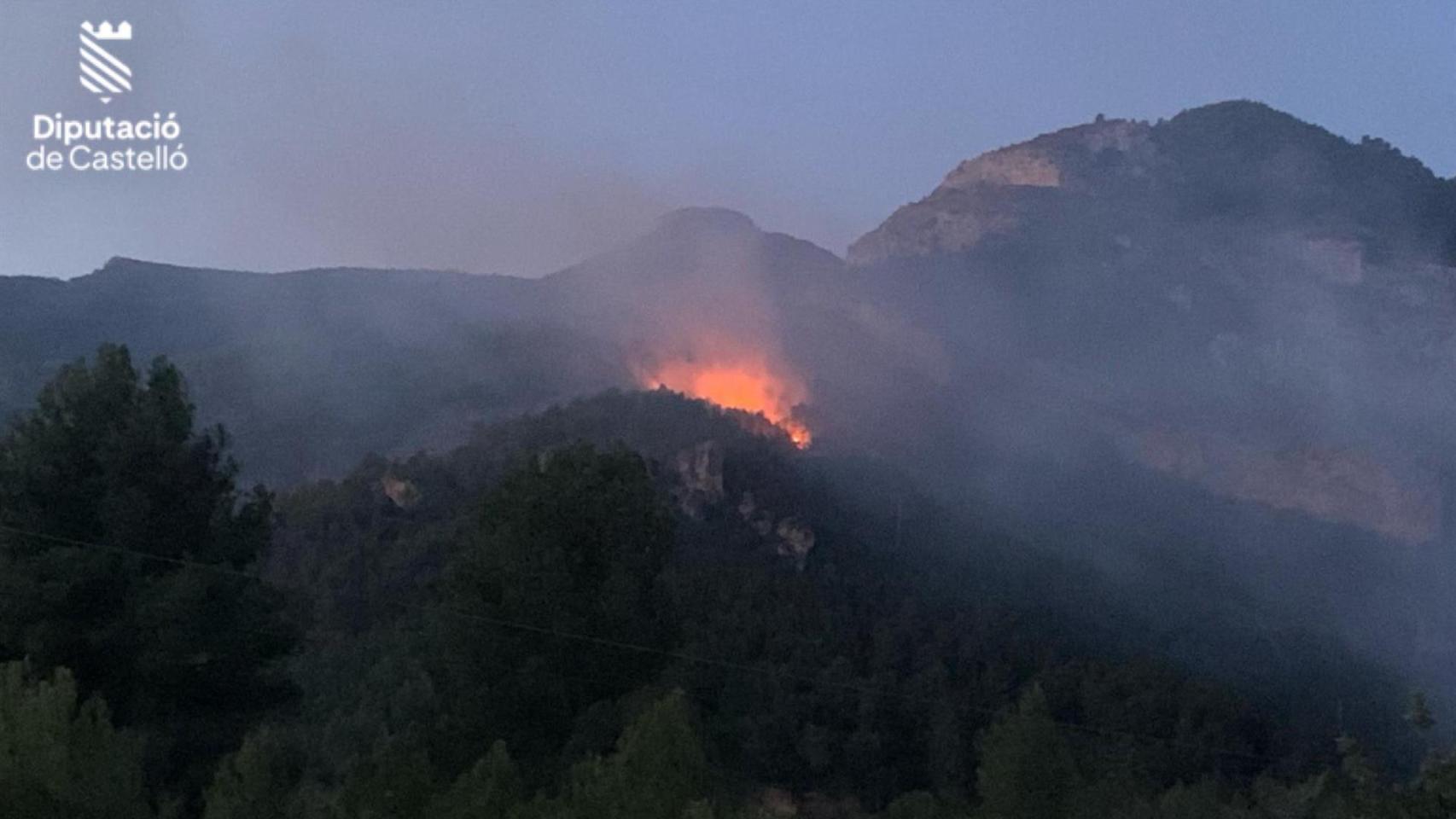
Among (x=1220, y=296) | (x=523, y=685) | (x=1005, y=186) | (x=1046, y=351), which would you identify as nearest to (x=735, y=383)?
(x=1046, y=351)

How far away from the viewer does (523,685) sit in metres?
19.8

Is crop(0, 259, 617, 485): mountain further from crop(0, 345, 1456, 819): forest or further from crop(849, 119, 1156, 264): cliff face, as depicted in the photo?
crop(849, 119, 1156, 264): cliff face

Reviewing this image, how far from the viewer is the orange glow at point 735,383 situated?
357 ft

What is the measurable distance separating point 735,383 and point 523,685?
9416 cm

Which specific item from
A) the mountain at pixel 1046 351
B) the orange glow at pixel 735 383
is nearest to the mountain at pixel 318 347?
the mountain at pixel 1046 351

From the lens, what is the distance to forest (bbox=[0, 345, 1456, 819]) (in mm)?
10047

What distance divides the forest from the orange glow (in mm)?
53046

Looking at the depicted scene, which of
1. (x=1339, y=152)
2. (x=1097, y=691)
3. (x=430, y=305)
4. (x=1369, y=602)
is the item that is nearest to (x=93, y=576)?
(x=1097, y=691)

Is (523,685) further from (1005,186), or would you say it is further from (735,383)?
(1005,186)

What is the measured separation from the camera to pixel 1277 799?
737 inches

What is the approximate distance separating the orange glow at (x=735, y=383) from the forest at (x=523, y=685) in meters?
53.0

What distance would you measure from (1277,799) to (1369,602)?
7878cm

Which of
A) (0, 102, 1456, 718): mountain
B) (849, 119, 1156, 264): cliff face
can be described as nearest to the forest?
(0, 102, 1456, 718): mountain

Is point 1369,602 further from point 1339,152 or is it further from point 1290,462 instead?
point 1339,152
